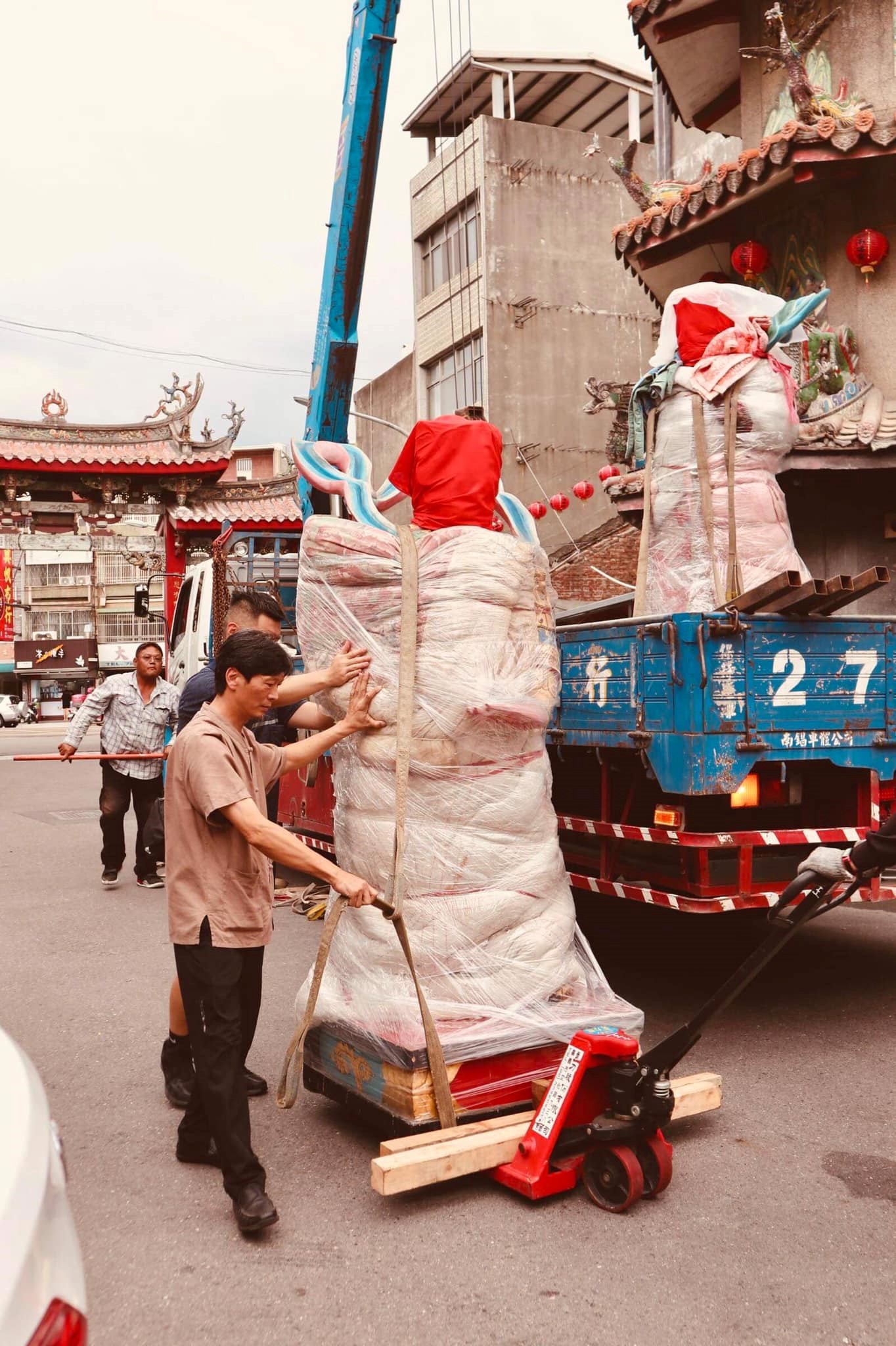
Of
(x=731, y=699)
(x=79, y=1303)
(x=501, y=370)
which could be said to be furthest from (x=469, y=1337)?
(x=501, y=370)

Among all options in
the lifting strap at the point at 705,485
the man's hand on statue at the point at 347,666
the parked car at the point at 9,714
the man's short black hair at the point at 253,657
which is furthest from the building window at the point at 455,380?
the parked car at the point at 9,714

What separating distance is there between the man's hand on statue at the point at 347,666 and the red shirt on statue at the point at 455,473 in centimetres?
60

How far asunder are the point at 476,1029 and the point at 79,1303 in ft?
7.56

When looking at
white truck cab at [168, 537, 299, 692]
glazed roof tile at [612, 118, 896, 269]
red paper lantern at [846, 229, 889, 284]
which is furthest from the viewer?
A: white truck cab at [168, 537, 299, 692]

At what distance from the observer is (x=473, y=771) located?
3.85m

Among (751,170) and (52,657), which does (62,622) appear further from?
(751,170)

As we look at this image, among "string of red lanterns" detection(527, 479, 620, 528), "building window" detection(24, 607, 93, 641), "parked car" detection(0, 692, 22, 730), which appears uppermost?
"string of red lanterns" detection(527, 479, 620, 528)

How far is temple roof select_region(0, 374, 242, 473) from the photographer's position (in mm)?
25844

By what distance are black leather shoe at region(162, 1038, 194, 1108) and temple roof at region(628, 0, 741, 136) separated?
11144mm

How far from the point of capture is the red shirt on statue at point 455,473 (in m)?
4.15

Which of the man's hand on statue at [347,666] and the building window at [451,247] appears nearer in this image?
the man's hand on statue at [347,666]

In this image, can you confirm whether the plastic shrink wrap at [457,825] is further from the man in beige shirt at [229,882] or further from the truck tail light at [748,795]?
the truck tail light at [748,795]

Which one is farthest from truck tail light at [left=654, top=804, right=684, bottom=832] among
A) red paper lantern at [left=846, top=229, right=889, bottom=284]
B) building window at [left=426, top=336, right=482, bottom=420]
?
building window at [left=426, top=336, right=482, bottom=420]

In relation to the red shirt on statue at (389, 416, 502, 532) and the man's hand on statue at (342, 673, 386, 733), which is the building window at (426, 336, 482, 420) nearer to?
the red shirt on statue at (389, 416, 502, 532)
